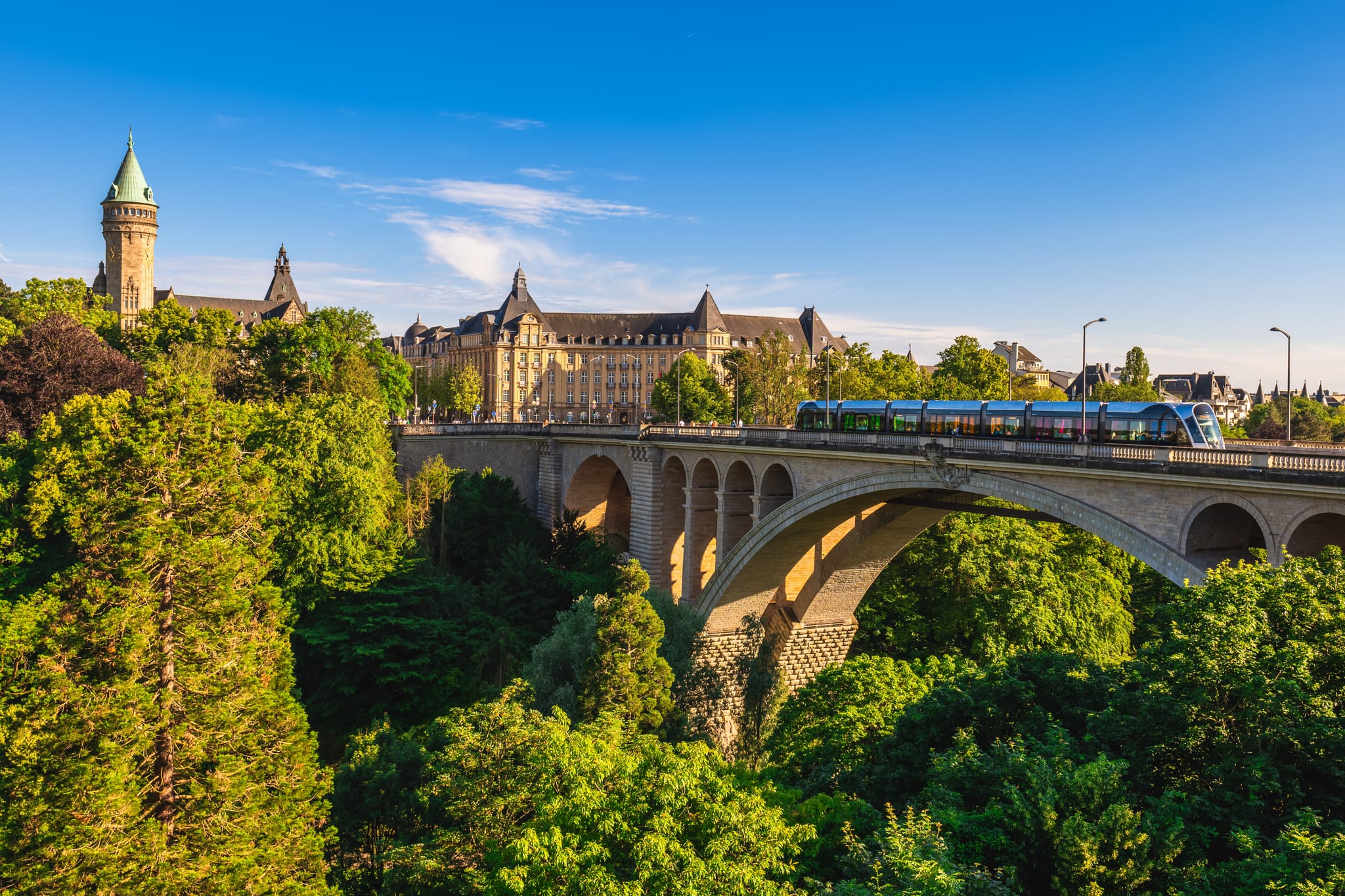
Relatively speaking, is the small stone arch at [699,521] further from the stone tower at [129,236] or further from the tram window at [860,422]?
the stone tower at [129,236]

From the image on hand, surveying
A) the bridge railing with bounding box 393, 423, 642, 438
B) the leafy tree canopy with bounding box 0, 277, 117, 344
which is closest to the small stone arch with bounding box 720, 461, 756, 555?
the bridge railing with bounding box 393, 423, 642, 438

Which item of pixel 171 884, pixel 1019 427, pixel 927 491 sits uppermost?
pixel 1019 427

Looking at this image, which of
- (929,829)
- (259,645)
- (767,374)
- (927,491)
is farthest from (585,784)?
(767,374)

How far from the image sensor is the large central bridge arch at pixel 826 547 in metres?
32.8

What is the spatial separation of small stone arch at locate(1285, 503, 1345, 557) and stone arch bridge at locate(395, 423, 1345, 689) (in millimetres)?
30

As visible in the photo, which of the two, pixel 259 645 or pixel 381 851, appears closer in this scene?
pixel 259 645

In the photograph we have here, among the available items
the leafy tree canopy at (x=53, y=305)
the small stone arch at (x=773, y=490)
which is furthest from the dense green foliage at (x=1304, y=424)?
the leafy tree canopy at (x=53, y=305)

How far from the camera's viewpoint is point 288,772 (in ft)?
75.2

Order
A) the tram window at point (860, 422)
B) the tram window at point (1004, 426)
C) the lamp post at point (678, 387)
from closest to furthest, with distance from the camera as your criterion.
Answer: the tram window at point (1004, 426) → the tram window at point (860, 422) → the lamp post at point (678, 387)

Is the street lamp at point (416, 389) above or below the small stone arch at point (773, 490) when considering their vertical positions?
above

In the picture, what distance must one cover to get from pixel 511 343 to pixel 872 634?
99.2 meters

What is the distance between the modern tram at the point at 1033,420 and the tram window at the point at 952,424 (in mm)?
24

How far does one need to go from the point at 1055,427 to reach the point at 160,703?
26.6 m

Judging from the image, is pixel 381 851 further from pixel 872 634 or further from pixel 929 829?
pixel 872 634
